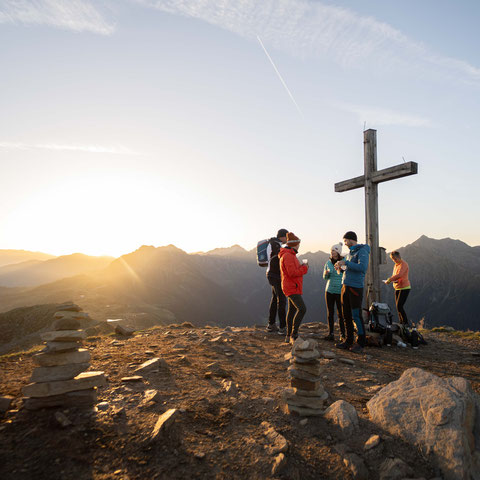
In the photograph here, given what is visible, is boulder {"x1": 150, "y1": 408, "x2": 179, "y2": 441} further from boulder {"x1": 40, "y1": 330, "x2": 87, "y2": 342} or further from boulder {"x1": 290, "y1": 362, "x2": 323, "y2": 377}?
boulder {"x1": 290, "y1": 362, "x2": 323, "y2": 377}

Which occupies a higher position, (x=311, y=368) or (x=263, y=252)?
(x=263, y=252)

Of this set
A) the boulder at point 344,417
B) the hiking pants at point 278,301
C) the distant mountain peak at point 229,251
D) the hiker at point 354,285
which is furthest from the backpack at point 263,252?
the distant mountain peak at point 229,251

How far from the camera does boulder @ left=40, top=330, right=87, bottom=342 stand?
3.71 metres

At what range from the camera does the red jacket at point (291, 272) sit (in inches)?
273

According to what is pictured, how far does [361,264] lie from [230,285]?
94297mm

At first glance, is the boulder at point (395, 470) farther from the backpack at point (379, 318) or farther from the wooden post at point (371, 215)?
the wooden post at point (371, 215)

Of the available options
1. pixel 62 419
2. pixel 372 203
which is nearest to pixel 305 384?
pixel 62 419

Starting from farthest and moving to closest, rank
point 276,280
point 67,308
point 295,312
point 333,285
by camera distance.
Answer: point 276,280 → point 333,285 → point 295,312 → point 67,308

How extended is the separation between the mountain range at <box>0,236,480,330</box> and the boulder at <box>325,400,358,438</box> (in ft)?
176

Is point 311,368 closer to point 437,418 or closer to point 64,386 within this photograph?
point 437,418

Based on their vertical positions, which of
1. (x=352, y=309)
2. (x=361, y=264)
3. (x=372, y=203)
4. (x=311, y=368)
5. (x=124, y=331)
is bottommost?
(x=124, y=331)

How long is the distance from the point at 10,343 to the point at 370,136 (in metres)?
25.0

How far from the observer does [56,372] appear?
3.53m

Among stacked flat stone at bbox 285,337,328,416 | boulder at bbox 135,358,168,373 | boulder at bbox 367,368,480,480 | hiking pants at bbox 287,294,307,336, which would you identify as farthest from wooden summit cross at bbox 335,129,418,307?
boulder at bbox 135,358,168,373
